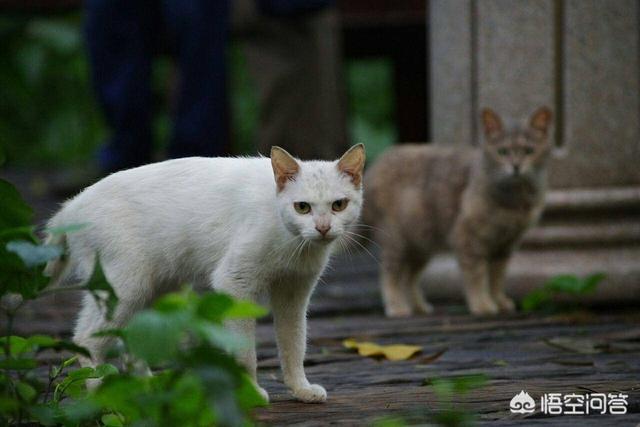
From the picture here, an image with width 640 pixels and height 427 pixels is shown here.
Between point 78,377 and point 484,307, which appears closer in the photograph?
point 78,377

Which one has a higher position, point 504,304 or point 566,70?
point 566,70

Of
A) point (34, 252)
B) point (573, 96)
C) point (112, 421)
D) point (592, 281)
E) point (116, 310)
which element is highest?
point (573, 96)

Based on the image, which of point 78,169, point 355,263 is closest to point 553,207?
point 355,263

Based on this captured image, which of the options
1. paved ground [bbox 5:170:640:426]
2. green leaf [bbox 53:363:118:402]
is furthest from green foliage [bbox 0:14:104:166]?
green leaf [bbox 53:363:118:402]

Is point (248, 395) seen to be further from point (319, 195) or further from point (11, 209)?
point (319, 195)

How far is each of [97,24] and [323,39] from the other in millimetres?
A: 1938

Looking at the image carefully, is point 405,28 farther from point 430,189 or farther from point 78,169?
point 430,189

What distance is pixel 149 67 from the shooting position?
7.25 m

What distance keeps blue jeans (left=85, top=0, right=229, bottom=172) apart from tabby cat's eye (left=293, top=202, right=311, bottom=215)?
3.44 m

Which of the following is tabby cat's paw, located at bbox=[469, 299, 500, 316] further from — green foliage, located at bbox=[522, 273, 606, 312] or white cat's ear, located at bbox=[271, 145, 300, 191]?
white cat's ear, located at bbox=[271, 145, 300, 191]

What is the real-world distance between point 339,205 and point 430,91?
276 centimetres

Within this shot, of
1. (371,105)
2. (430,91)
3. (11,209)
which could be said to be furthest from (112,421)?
(371,105)

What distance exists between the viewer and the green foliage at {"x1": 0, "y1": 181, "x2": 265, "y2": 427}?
2.18 meters

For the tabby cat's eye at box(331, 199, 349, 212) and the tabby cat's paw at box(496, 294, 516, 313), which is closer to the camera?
the tabby cat's eye at box(331, 199, 349, 212)
